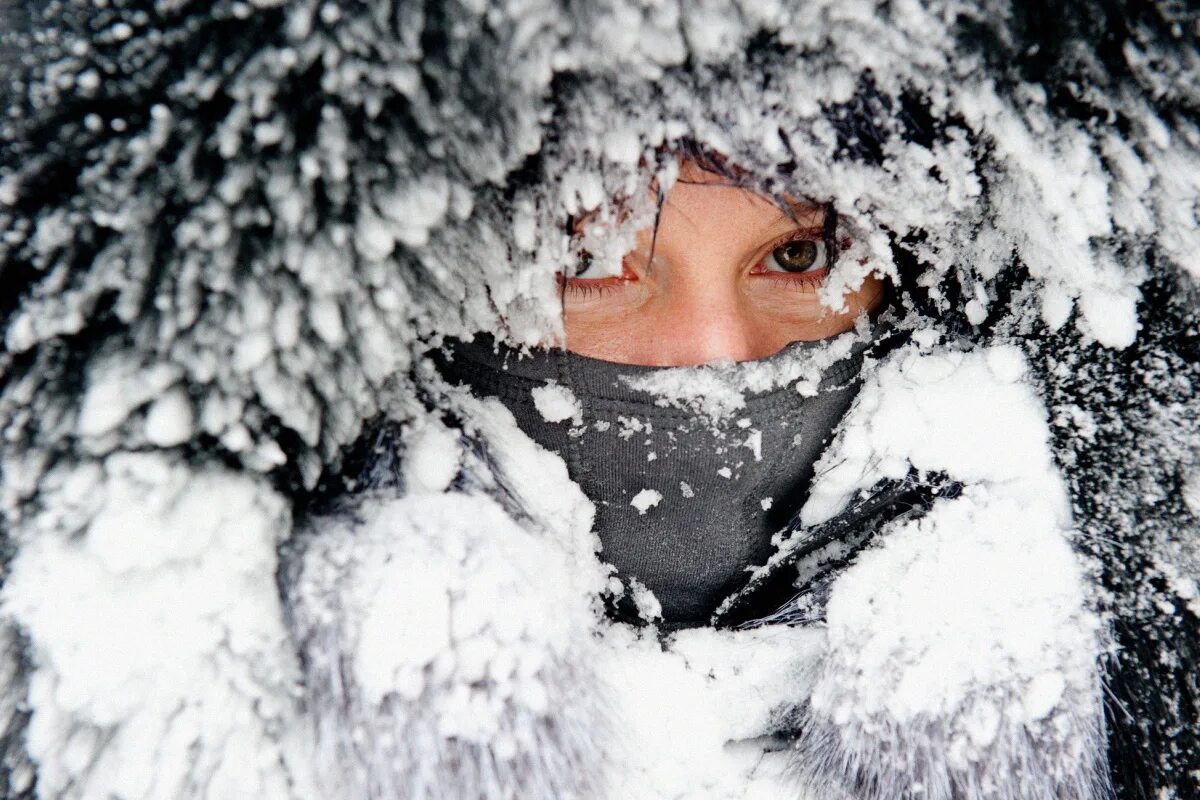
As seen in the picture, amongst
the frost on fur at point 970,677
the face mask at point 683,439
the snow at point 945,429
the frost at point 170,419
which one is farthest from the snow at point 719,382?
the frost at point 170,419

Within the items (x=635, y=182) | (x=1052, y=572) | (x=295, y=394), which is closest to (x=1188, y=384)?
(x=1052, y=572)

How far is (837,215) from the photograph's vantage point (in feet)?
2.67

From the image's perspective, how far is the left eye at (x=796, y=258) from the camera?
98 cm

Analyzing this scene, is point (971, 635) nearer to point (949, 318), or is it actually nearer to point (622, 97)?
point (949, 318)

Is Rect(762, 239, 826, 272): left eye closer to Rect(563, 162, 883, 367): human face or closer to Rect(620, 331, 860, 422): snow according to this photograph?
Rect(563, 162, 883, 367): human face

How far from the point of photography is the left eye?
0.98 metres

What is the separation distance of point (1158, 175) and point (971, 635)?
1.54ft

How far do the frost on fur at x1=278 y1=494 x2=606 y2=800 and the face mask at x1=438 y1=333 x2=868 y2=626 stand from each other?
27 cm

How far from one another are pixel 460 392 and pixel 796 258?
47 cm

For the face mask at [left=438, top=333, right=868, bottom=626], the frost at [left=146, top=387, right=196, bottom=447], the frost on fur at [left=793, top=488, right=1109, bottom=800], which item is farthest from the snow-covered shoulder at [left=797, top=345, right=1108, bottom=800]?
the frost at [left=146, top=387, right=196, bottom=447]

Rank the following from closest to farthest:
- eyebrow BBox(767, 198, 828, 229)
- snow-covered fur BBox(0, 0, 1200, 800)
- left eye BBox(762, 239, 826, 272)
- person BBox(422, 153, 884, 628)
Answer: snow-covered fur BBox(0, 0, 1200, 800) → eyebrow BBox(767, 198, 828, 229) → person BBox(422, 153, 884, 628) → left eye BBox(762, 239, 826, 272)

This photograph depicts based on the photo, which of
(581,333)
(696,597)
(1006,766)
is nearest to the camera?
(1006,766)

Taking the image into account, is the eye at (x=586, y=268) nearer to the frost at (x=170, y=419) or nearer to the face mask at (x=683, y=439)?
the face mask at (x=683, y=439)

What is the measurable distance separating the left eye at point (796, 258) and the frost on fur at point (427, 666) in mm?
539
